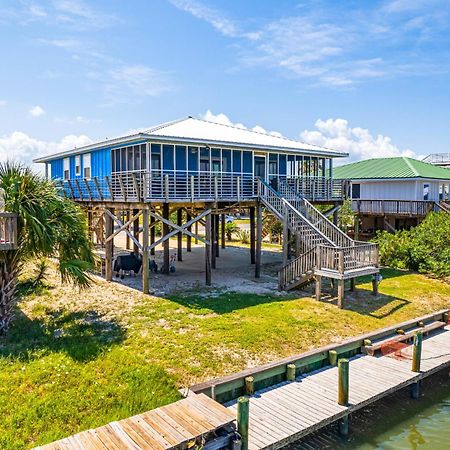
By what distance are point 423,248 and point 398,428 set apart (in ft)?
49.0

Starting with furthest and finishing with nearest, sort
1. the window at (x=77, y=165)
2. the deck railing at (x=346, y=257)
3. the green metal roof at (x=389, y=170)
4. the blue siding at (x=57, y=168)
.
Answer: the green metal roof at (x=389, y=170), the blue siding at (x=57, y=168), the window at (x=77, y=165), the deck railing at (x=346, y=257)

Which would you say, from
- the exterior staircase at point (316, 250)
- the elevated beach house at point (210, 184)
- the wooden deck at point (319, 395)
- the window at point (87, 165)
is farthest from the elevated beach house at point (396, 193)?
the window at point (87, 165)

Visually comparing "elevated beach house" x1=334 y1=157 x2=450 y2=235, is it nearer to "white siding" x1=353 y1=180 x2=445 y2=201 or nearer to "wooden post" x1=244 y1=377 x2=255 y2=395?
"white siding" x1=353 y1=180 x2=445 y2=201

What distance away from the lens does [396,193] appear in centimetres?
3412

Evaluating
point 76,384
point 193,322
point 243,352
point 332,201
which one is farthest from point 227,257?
point 76,384

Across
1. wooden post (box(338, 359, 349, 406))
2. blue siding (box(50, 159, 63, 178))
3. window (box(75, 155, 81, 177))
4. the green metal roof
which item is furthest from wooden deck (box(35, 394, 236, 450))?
the green metal roof

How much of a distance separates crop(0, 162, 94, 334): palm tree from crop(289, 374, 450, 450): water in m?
8.33

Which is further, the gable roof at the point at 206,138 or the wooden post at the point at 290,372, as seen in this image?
the gable roof at the point at 206,138

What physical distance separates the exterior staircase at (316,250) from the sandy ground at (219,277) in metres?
1.45

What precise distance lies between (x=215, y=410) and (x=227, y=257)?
19.6m

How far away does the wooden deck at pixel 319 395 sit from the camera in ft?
28.6

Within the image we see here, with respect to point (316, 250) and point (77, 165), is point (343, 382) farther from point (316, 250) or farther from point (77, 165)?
point (77, 165)

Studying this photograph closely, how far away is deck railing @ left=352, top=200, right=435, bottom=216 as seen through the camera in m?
30.2

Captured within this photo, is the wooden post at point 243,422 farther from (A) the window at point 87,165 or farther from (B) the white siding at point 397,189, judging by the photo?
(B) the white siding at point 397,189
